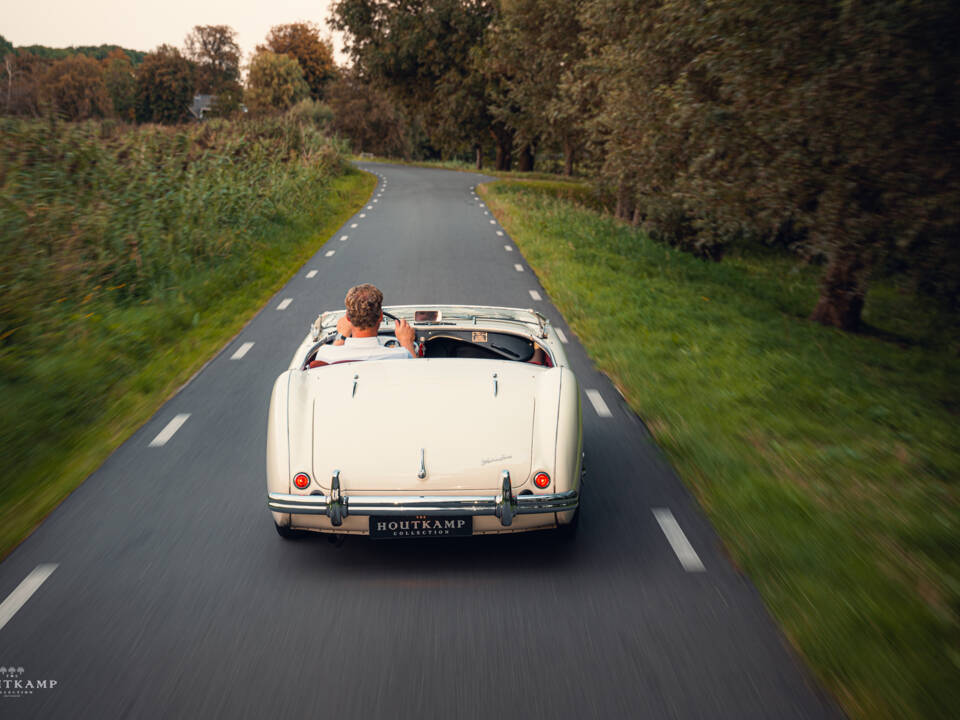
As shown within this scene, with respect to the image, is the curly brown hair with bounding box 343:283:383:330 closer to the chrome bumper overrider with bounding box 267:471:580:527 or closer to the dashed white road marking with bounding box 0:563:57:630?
the chrome bumper overrider with bounding box 267:471:580:527

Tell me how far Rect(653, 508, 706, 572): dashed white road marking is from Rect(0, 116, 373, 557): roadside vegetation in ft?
13.0

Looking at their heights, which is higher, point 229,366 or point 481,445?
point 481,445

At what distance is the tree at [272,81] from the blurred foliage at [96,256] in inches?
2572

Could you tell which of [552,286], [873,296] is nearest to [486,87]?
[873,296]

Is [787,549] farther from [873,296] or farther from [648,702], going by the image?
[873,296]

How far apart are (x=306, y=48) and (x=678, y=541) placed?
9718 centimetres

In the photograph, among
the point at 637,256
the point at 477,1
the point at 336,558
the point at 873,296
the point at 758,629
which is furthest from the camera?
the point at 477,1

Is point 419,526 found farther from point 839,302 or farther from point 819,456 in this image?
point 839,302

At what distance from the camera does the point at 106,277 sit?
10398 millimetres

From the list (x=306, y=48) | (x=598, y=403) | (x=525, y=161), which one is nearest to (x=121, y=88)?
(x=306, y=48)

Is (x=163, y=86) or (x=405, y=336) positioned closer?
(x=405, y=336)

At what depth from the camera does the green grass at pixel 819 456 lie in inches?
138

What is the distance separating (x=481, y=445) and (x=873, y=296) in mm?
18305

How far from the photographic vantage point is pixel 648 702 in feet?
10.2
